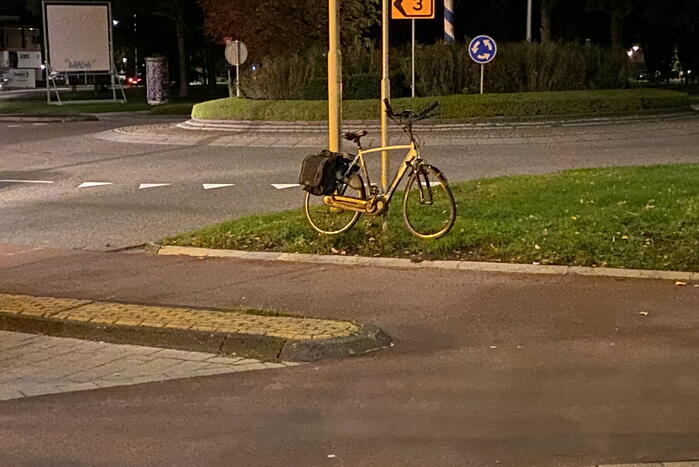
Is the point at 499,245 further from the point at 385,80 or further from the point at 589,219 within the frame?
the point at 385,80

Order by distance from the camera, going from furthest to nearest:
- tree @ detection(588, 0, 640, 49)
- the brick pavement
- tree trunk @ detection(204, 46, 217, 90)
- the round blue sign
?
tree trunk @ detection(204, 46, 217, 90) < tree @ detection(588, 0, 640, 49) < the round blue sign < the brick pavement

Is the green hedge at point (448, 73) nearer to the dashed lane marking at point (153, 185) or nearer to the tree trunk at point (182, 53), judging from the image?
the dashed lane marking at point (153, 185)

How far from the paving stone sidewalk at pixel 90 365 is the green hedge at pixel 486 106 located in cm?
1861

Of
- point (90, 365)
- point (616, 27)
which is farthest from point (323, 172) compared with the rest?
point (616, 27)

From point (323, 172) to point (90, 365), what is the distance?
373cm

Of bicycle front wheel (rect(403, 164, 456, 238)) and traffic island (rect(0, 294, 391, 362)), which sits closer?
traffic island (rect(0, 294, 391, 362))

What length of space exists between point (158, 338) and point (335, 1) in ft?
14.6

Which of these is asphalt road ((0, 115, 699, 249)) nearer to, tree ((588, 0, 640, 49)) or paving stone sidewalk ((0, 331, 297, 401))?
paving stone sidewalk ((0, 331, 297, 401))

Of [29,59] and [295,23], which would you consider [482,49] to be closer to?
[295,23]

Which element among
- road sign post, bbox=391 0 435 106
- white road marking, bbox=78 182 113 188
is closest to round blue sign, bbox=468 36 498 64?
white road marking, bbox=78 182 113 188

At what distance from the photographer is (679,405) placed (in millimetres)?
5125

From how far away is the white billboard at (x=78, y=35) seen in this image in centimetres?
4041

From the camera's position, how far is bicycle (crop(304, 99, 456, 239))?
30.0ft

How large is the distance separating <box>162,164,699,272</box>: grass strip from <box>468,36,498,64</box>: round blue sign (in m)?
14.6
